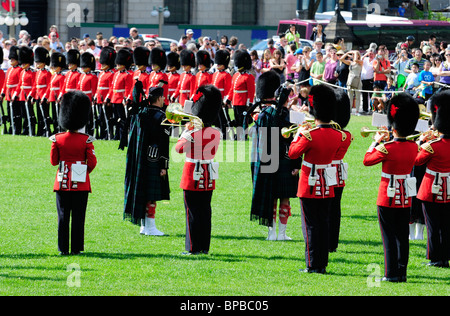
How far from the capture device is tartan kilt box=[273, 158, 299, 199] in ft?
30.5

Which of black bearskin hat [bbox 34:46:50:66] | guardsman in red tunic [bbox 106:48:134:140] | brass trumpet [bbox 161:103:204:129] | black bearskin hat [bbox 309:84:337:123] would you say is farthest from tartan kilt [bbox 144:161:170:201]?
black bearskin hat [bbox 34:46:50:66]

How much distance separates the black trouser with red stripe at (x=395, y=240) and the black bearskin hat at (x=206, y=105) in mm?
1854

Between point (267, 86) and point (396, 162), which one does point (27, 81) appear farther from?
point (396, 162)

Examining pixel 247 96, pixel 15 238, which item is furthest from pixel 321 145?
pixel 247 96

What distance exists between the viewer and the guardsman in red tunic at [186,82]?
53.6ft

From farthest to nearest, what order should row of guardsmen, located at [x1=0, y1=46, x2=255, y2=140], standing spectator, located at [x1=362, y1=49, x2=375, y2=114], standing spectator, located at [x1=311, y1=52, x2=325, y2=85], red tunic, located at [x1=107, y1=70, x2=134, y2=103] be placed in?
1. standing spectator, located at [x1=362, y1=49, x2=375, y2=114]
2. standing spectator, located at [x1=311, y1=52, x2=325, y2=85]
3. row of guardsmen, located at [x1=0, y1=46, x2=255, y2=140]
4. red tunic, located at [x1=107, y1=70, x2=134, y2=103]

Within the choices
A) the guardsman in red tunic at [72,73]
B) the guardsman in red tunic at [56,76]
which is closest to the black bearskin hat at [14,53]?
the guardsman in red tunic at [56,76]

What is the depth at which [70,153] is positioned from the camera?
8445 mm

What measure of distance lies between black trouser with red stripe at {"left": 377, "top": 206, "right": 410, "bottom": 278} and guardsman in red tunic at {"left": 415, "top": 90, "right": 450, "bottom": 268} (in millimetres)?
600

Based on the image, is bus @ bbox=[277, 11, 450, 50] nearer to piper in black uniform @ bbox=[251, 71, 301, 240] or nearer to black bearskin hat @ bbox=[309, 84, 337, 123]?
piper in black uniform @ bbox=[251, 71, 301, 240]

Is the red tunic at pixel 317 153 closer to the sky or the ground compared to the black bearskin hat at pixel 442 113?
closer to the ground

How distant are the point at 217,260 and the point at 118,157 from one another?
259 inches

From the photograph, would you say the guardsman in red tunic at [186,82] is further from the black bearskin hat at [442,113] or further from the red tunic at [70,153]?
the black bearskin hat at [442,113]

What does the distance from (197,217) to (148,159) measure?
1238mm
